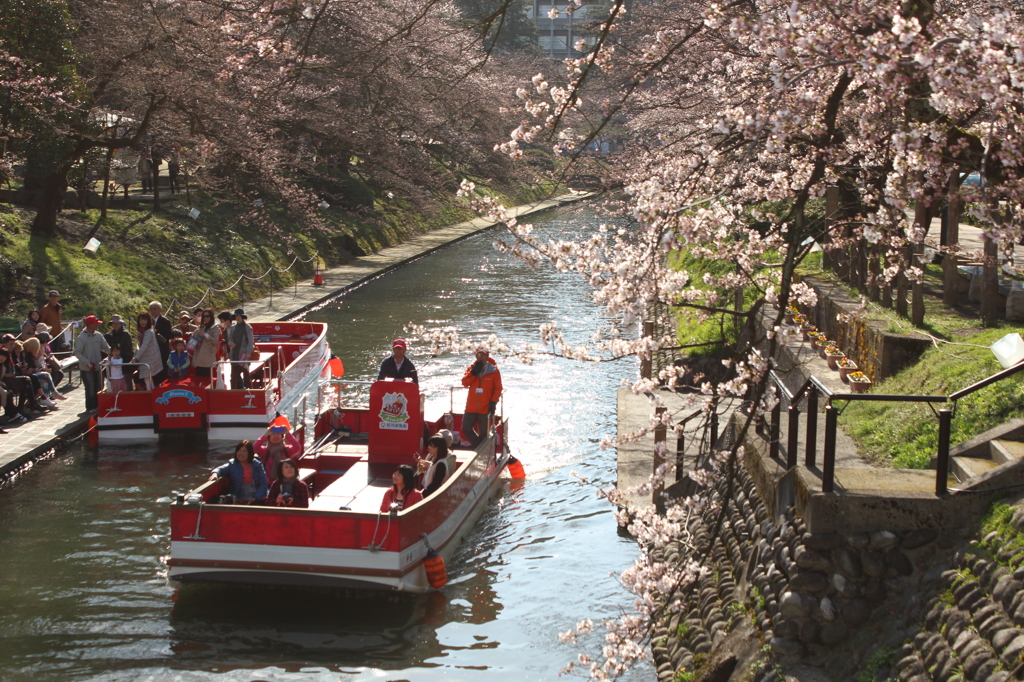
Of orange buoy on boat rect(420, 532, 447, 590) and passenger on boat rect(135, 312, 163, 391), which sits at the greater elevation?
passenger on boat rect(135, 312, 163, 391)

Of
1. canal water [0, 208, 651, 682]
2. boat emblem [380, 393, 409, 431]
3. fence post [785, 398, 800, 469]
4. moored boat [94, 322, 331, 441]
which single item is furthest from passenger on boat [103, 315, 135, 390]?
fence post [785, 398, 800, 469]

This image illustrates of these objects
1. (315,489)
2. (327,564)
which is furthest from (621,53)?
(327,564)

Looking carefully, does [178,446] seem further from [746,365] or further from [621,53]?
[621,53]

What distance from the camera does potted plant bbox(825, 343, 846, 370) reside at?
14273mm

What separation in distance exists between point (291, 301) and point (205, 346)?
1308cm

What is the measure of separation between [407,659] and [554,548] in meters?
3.59

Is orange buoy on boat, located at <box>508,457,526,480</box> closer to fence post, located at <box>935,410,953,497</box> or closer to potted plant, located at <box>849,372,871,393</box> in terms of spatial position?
potted plant, located at <box>849,372,871,393</box>

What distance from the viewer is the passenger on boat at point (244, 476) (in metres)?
12.1

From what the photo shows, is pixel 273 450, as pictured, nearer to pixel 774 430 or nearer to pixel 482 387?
pixel 482 387

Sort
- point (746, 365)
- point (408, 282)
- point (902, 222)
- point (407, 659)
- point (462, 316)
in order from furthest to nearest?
point (408, 282) < point (462, 316) < point (407, 659) < point (746, 365) < point (902, 222)

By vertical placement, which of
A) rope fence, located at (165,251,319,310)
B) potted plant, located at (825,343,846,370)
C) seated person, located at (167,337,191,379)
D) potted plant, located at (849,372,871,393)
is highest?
rope fence, located at (165,251,319,310)

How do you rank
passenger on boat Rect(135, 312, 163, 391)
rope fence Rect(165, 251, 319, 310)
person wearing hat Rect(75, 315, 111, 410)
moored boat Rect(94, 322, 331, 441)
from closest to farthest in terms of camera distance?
moored boat Rect(94, 322, 331, 441), passenger on boat Rect(135, 312, 163, 391), person wearing hat Rect(75, 315, 111, 410), rope fence Rect(165, 251, 319, 310)

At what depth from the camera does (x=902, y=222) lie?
6781mm

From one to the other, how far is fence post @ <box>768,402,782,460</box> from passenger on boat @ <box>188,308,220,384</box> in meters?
11.7
